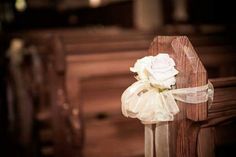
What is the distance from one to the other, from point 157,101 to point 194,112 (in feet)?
0.30

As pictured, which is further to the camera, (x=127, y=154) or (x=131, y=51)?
(x=131, y=51)

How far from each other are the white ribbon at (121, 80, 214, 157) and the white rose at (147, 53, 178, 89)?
2 cm

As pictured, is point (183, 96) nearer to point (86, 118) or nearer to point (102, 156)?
point (102, 156)

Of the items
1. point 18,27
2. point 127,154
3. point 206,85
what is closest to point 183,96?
point 206,85

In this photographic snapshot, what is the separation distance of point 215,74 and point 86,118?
957mm

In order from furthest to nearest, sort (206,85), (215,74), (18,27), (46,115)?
(18,27)
(46,115)
(215,74)
(206,85)

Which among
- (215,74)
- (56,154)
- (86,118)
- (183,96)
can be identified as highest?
(183,96)

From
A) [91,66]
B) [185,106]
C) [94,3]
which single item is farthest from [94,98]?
[94,3]

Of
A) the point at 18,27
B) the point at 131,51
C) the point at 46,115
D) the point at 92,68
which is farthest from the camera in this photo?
the point at 18,27

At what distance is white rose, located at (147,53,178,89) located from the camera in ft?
2.71

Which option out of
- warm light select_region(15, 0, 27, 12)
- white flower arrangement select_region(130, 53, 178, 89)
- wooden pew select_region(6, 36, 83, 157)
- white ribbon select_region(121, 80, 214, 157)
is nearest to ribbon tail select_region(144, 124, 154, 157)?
white ribbon select_region(121, 80, 214, 157)

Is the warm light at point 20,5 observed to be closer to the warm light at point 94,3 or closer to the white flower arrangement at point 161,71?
the warm light at point 94,3

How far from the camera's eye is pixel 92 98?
220 cm

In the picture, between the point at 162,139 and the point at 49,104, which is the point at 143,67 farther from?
the point at 49,104
